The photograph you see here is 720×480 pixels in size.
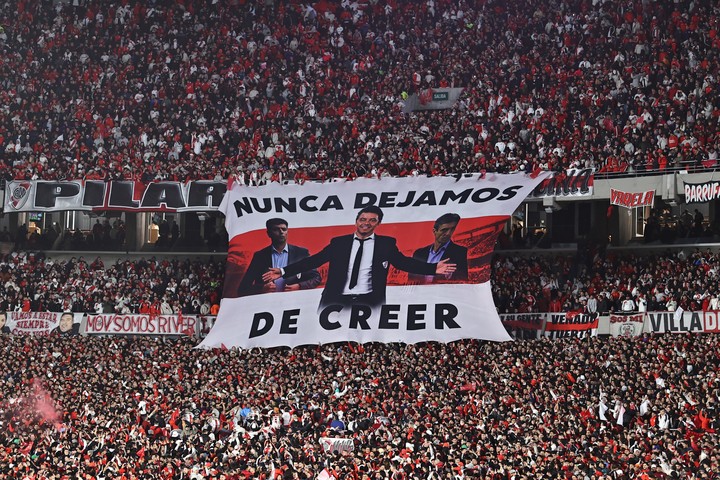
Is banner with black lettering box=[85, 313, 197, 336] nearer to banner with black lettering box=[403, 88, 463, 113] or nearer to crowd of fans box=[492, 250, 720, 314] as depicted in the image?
crowd of fans box=[492, 250, 720, 314]

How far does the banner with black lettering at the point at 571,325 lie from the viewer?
1407 inches

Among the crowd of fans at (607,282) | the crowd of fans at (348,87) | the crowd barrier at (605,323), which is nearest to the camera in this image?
the crowd barrier at (605,323)

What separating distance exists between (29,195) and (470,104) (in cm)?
1546

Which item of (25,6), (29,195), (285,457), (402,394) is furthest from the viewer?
(25,6)

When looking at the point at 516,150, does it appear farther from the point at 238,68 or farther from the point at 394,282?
the point at 238,68

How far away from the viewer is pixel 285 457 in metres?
29.0

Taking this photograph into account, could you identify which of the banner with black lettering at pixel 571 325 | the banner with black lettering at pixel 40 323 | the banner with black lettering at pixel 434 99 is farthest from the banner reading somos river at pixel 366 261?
the banner with black lettering at pixel 434 99

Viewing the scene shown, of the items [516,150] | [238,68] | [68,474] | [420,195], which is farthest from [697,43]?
[68,474]

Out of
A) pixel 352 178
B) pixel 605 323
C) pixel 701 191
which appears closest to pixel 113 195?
pixel 352 178

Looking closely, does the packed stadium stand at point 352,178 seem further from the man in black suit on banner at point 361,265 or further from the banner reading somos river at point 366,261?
the man in black suit on banner at point 361,265

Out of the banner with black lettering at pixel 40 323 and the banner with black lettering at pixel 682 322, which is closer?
the banner with black lettering at pixel 682 322

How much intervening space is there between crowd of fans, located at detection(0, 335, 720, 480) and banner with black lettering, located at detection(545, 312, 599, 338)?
1.25 metres

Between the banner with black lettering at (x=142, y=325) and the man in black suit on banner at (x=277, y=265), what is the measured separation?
7.24ft

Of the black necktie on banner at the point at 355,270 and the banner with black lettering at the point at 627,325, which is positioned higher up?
→ the banner with black lettering at the point at 627,325
